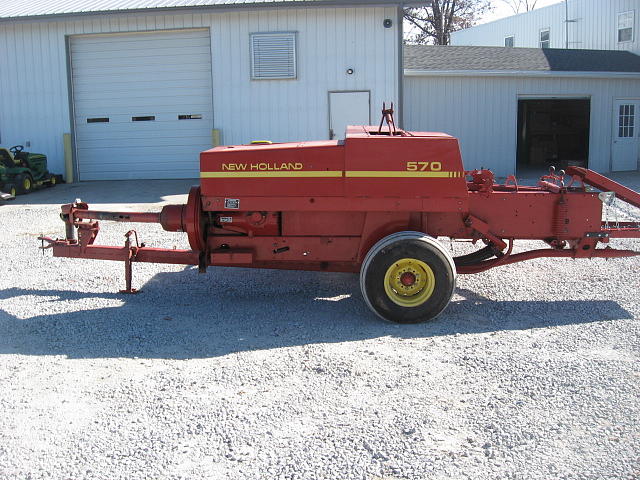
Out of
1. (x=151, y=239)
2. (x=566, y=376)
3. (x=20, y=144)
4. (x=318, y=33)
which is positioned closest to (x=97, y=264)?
(x=151, y=239)

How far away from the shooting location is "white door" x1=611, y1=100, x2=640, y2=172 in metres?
20.3

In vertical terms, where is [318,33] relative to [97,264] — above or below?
above

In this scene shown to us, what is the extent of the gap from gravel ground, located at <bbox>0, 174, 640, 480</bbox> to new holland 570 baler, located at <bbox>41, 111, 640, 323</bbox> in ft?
1.46

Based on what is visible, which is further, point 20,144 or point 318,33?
point 20,144

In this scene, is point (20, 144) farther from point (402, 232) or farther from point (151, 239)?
point (402, 232)

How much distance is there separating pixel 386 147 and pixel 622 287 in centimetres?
302

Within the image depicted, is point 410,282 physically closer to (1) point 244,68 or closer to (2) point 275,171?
(2) point 275,171

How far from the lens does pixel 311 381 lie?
4504 millimetres

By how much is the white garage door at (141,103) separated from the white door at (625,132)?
477 inches

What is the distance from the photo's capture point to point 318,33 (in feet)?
52.0

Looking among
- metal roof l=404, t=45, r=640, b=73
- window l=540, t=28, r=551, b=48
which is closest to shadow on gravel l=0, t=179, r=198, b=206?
metal roof l=404, t=45, r=640, b=73

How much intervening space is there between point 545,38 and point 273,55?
1748 centimetres

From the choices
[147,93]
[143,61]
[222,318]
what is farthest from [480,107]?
[222,318]

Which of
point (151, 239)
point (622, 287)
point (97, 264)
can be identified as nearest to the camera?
point (622, 287)
